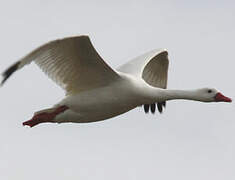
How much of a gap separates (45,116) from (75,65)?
1.38 meters

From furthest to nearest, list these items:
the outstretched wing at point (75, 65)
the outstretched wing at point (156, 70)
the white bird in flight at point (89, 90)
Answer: the outstretched wing at point (156, 70) < the white bird in flight at point (89, 90) < the outstretched wing at point (75, 65)

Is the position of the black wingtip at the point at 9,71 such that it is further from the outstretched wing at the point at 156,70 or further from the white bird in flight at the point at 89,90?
the outstretched wing at the point at 156,70

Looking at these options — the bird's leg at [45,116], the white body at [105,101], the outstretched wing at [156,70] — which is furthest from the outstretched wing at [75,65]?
the outstretched wing at [156,70]

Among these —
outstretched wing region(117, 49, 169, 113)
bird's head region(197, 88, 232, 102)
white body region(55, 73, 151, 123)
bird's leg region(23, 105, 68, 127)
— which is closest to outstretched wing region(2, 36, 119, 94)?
white body region(55, 73, 151, 123)

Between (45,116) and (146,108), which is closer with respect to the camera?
(45,116)

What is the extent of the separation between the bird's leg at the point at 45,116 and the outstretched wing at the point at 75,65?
1.45 feet

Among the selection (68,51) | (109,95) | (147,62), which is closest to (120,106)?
(109,95)

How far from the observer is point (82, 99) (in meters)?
21.4

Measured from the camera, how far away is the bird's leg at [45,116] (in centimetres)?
Answer: 2143

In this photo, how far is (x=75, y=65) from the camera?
21.0 meters

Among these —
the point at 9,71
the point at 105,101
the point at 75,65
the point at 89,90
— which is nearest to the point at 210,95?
the point at 105,101

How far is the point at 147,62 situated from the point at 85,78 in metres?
3.15

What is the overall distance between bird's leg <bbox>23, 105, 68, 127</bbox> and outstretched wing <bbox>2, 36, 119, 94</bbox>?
0.44 metres

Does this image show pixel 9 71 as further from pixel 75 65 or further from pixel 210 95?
pixel 210 95
